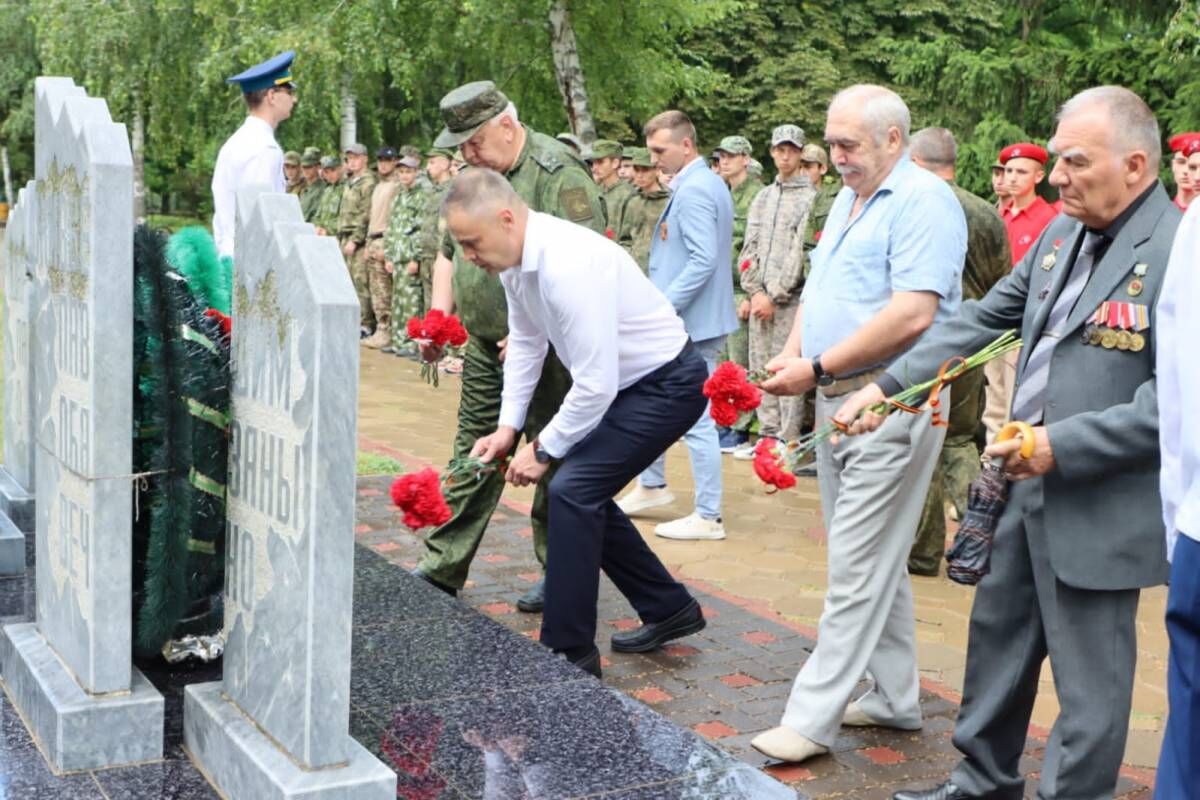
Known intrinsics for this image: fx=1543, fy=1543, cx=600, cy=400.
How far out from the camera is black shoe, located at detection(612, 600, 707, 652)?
595 centimetres

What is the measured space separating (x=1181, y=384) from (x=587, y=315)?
8.61ft

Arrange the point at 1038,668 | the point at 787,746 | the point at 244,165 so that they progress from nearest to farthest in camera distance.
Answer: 1. the point at 1038,668
2. the point at 787,746
3. the point at 244,165

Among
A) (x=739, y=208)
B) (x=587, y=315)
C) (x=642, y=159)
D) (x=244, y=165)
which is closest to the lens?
(x=587, y=315)

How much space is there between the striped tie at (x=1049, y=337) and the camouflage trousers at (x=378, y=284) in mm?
14045

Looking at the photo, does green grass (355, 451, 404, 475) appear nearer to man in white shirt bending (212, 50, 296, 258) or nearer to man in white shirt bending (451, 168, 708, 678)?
man in white shirt bending (212, 50, 296, 258)

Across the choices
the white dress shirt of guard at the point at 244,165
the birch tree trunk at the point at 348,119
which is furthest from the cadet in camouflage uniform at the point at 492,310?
the birch tree trunk at the point at 348,119

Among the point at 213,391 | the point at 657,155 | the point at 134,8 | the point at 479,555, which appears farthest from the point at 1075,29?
the point at 213,391

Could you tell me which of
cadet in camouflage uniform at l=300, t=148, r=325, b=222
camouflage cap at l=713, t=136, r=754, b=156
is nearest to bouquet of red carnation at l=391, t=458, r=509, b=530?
camouflage cap at l=713, t=136, r=754, b=156

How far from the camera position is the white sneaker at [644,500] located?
8758mm

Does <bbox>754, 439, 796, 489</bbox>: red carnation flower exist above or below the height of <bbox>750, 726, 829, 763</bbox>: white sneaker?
above

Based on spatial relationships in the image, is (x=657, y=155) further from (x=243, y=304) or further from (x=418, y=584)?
(x=243, y=304)

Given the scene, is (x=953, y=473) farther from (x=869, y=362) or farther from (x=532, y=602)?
(x=869, y=362)


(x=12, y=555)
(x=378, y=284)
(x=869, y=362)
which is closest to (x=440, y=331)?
(x=12, y=555)

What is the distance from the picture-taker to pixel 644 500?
8812 millimetres
